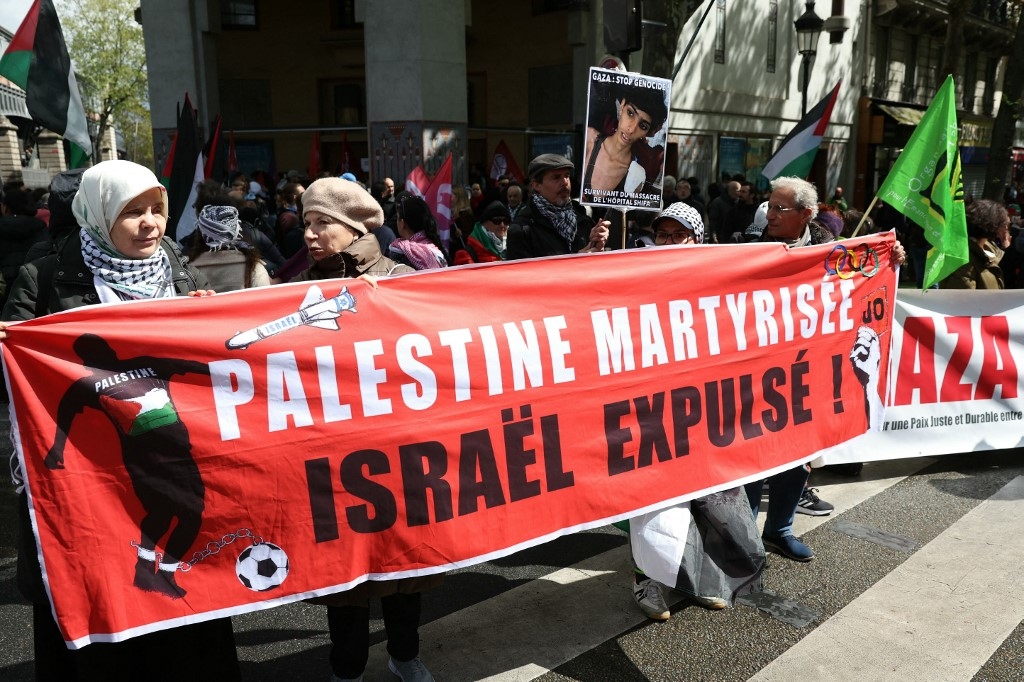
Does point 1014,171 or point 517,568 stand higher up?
point 1014,171

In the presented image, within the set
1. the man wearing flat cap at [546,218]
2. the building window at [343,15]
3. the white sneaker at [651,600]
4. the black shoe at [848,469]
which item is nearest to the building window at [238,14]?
the building window at [343,15]

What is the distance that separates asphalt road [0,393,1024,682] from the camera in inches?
129

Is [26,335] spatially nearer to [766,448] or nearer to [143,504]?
[143,504]

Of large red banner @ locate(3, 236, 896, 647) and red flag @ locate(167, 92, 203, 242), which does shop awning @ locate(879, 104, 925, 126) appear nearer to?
red flag @ locate(167, 92, 203, 242)

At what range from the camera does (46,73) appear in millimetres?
6043

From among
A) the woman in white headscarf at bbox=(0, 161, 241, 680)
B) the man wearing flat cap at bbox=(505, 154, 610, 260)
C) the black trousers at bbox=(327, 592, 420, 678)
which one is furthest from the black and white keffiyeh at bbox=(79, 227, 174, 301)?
the man wearing flat cap at bbox=(505, 154, 610, 260)

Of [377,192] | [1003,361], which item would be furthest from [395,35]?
[1003,361]

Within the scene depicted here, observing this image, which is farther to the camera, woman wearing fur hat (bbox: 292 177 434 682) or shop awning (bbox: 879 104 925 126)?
shop awning (bbox: 879 104 925 126)

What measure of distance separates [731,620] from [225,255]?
2917 mm

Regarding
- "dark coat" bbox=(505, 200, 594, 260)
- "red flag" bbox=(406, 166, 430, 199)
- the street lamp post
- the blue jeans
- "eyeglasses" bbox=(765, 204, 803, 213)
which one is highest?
the street lamp post

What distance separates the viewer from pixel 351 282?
2848 millimetres

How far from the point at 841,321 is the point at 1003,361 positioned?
2.02 m

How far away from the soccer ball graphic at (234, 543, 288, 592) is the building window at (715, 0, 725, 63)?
19.6 metres

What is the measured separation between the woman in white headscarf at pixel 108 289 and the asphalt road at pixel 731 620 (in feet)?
0.46
